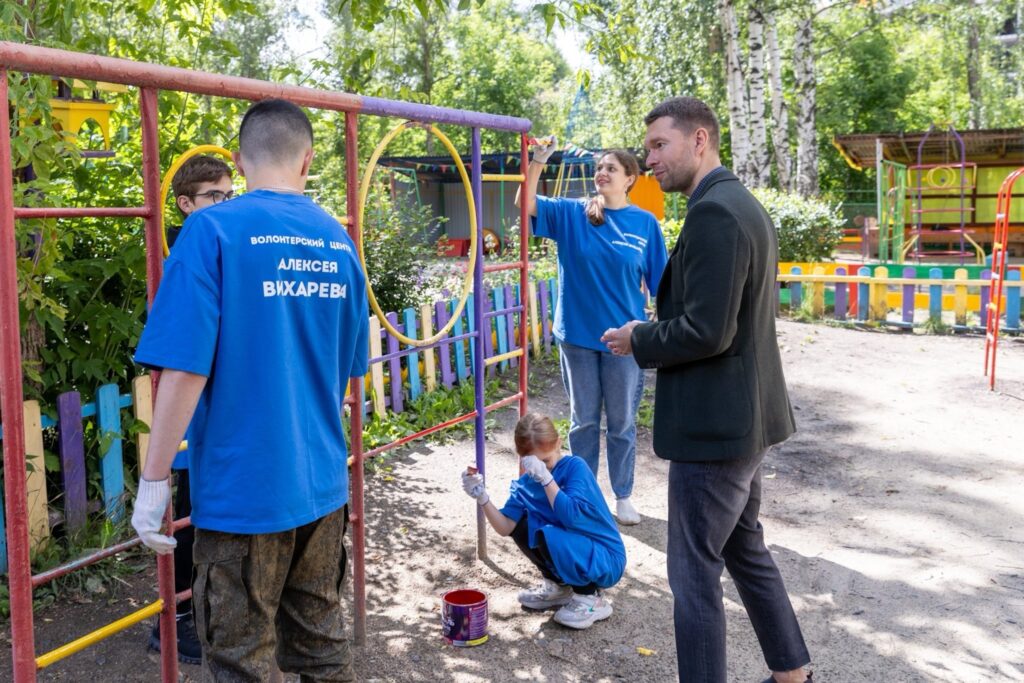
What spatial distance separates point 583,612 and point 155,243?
215 cm

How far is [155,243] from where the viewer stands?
2.67 m

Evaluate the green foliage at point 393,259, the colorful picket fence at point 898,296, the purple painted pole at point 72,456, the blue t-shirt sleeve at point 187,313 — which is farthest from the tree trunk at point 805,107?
the blue t-shirt sleeve at point 187,313

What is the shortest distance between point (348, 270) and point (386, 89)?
3.92m

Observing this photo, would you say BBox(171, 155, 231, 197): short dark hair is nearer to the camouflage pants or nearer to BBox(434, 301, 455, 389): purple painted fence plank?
the camouflage pants

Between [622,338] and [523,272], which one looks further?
[523,272]

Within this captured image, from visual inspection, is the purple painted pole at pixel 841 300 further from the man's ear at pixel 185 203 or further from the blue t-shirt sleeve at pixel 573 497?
the man's ear at pixel 185 203

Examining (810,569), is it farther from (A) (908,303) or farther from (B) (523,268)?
(A) (908,303)

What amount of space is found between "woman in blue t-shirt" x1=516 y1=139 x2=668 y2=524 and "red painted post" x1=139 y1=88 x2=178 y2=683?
84.3 inches

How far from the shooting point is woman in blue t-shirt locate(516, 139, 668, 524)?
4.55 meters

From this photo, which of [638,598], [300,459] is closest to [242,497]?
[300,459]

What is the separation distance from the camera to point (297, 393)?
2303 millimetres

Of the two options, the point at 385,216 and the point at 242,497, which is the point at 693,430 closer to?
the point at 242,497

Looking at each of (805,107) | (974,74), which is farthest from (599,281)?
(974,74)

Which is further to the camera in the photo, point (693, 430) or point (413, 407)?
point (413, 407)
